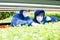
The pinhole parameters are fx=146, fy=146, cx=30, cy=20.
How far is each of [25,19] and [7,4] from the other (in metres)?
0.28

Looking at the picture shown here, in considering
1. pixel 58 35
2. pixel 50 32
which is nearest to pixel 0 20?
pixel 50 32

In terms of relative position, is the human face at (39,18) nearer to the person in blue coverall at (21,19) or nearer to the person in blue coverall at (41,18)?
the person in blue coverall at (41,18)

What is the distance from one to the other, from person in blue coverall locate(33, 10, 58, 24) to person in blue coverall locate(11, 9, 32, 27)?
0.09m

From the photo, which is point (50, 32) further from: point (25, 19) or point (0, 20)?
point (0, 20)

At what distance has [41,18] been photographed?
187 cm

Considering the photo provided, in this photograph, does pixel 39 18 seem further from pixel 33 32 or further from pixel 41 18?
pixel 33 32

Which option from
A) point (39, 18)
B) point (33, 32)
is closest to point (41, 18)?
point (39, 18)

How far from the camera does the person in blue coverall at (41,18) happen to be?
1.83 m

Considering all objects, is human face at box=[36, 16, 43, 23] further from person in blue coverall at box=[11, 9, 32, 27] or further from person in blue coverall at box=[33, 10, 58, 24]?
person in blue coverall at box=[11, 9, 32, 27]

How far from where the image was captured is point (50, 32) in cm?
184

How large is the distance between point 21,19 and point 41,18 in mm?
269

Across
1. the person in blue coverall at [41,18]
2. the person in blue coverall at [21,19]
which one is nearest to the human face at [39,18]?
the person in blue coverall at [41,18]

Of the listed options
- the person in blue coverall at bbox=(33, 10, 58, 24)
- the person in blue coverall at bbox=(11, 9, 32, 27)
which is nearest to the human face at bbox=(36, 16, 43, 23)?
the person in blue coverall at bbox=(33, 10, 58, 24)

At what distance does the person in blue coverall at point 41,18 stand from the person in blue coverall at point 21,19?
0.31ft
